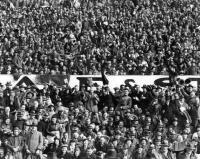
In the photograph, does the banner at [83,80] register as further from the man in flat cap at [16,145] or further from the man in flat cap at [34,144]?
the man in flat cap at [16,145]

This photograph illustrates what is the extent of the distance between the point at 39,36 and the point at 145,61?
5.73 meters

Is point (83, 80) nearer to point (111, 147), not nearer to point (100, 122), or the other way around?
point (100, 122)

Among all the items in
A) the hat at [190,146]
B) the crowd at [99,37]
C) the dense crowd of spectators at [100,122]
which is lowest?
the hat at [190,146]

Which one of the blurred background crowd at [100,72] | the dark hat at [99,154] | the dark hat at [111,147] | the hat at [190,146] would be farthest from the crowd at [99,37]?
the dark hat at [99,154]

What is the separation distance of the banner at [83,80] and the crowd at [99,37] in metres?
0.38

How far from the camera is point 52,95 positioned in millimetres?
23094

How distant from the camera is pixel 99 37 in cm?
2931

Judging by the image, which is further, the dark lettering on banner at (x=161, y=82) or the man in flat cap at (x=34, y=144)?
the dark lettering on banner at (x=161, y=82)

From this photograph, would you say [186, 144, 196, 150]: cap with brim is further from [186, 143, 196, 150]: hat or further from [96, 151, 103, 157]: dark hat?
[96, 151, 103, 157]: dark hat

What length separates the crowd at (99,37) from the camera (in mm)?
25484

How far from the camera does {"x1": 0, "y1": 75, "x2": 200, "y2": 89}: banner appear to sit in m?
24.4

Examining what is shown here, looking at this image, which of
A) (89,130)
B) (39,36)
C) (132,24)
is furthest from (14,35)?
(89,130)

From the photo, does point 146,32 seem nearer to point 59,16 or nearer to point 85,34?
point 85,34

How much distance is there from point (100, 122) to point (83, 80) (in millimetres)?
3659
